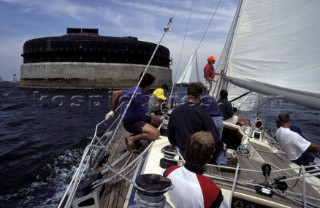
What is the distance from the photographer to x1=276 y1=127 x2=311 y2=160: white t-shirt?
495cm

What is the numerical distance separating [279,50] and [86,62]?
46729 mm

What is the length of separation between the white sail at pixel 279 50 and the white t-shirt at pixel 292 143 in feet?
2.48

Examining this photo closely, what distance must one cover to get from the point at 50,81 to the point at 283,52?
49.8 meters

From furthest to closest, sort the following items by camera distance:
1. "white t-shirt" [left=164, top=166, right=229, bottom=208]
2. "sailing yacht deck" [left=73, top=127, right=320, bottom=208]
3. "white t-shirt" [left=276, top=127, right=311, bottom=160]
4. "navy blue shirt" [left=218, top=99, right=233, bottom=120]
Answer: "navy blue shirt" [left=218, top=99, right=233, bottom=120] → "white t-shirt" [left=276, top=127, right=311, bottom=160] → "sailing yacht deck" [left=73, top=127, right=320, bottom=208] → "white t-shirt" [left=164, top=166, right=229, bottom=208]

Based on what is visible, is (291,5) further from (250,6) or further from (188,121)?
(188,121)

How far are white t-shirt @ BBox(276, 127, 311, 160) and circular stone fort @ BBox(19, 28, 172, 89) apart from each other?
153ft

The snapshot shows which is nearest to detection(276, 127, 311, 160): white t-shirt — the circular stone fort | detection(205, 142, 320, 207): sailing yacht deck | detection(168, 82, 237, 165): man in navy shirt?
detection(205, 142, 320, 207): sailing yacht deck

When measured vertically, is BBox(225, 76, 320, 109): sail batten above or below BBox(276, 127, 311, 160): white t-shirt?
above

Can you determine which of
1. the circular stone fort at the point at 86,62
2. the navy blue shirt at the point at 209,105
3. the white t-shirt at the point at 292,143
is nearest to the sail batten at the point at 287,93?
the white t-shirt at the point at 292,143

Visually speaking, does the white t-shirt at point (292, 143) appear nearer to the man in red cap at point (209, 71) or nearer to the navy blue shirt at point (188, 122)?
the navy blue shirt at point (188, 122)

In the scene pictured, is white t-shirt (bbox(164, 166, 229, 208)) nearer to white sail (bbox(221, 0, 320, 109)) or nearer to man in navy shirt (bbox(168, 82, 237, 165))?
man in navy shirt (bbox(168, 82, 237, 165))

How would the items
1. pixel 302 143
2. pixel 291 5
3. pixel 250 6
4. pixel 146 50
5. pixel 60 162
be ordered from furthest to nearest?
pixel 146 50, pixel 60 162, pixel 250 6, pixel 291 5, pixel 302 143

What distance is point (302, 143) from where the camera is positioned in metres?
4.95

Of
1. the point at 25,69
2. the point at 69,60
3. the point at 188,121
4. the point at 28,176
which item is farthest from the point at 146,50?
the point at 188,121
